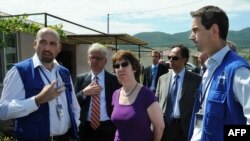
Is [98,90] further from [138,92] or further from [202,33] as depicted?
[202,33]

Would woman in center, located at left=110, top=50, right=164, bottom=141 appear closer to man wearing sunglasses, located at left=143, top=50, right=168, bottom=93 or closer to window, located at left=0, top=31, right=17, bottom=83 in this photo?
man wearing sunglasses, located at left=143, top=50, right=168, bottom=93

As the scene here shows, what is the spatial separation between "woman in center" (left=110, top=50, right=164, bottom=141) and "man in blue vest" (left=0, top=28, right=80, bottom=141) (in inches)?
21.5

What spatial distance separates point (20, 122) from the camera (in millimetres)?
3572

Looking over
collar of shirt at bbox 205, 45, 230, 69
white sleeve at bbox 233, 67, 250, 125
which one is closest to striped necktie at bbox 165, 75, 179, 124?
collar of shirt at bbox 205, 45, 230, 69

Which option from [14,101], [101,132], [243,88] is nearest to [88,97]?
[101,132]

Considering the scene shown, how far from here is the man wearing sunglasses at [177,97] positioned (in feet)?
17.2

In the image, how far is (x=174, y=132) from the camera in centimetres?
529

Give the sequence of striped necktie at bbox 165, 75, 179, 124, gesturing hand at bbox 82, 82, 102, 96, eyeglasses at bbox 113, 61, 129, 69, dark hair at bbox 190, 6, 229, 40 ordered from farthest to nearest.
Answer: striped necktie at bbox 165, 75, 179, 124, gesturing hand at bbox 82, 82, 102, 96, eyeglasses at bbox 113, 61, 129, 69, dark hair at bbox 190, 6, 229, 40

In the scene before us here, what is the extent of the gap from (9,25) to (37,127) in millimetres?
6038

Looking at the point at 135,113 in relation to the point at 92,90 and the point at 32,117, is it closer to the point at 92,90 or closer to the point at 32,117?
the point at 32,117

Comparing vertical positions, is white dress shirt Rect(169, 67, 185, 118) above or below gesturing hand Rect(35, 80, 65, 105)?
below

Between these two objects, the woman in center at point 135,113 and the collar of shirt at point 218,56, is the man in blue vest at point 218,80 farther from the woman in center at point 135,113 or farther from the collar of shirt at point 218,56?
the woman in center at point 135,113

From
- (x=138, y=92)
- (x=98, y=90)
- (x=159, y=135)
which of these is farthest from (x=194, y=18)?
(x=98, y=90)

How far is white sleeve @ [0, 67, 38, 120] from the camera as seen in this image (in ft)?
11.1
